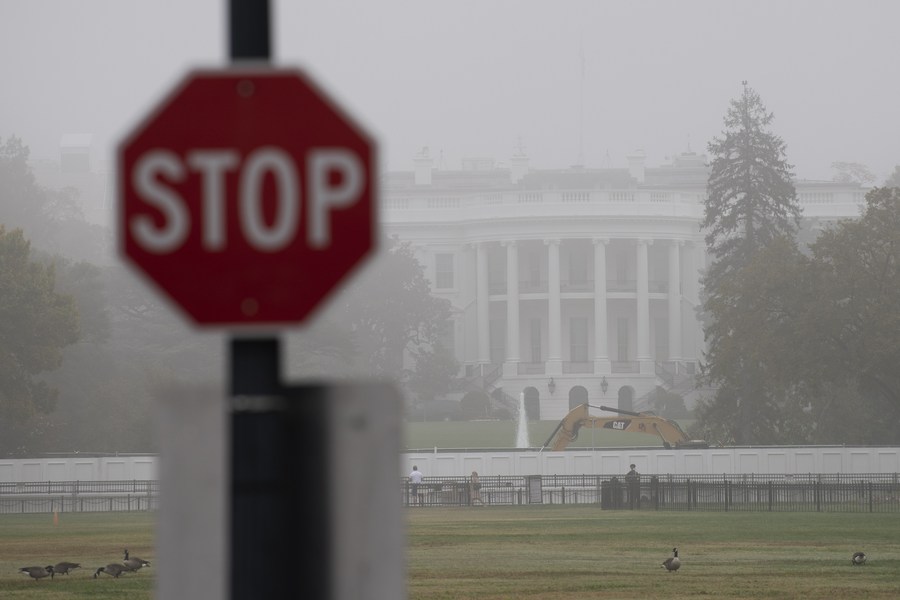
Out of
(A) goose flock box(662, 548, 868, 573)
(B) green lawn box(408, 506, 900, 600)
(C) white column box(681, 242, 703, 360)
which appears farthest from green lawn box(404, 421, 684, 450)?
(A) goose flock box(662, 548, 868, 573)

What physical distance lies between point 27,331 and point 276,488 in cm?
5345

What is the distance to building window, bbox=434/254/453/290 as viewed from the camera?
420ft

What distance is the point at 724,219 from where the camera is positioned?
74312 mm

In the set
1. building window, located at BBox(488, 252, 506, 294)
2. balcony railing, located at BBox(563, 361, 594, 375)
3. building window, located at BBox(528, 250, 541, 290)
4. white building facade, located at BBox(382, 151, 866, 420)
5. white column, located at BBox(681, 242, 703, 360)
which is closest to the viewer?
white building facade, located at BBox(382, 151, 866, 420)

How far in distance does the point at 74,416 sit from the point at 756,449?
84.0 feet

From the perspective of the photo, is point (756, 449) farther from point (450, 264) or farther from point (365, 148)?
point (450, 264)

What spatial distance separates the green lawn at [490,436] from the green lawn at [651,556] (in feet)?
110

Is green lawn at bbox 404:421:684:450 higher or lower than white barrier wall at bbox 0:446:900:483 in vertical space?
lower

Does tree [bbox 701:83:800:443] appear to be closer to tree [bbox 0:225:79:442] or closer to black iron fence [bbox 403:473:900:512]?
black iron fence [bbox 403:473:900:512]

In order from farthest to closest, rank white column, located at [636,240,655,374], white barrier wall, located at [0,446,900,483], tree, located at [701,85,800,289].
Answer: white column, located at [636,240,655,374], tree, located at [701,85,800,289], white barrier wall, located at [0,446,900,483]

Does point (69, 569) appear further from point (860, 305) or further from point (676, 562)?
point (860, 305)

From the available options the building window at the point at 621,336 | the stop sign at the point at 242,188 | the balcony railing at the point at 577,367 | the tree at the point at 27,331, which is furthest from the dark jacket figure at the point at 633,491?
the building window at the point at 621,336

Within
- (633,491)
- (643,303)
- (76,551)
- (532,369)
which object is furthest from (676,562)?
(643,303)

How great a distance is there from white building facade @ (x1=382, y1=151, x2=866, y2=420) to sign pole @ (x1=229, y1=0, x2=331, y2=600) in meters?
107
